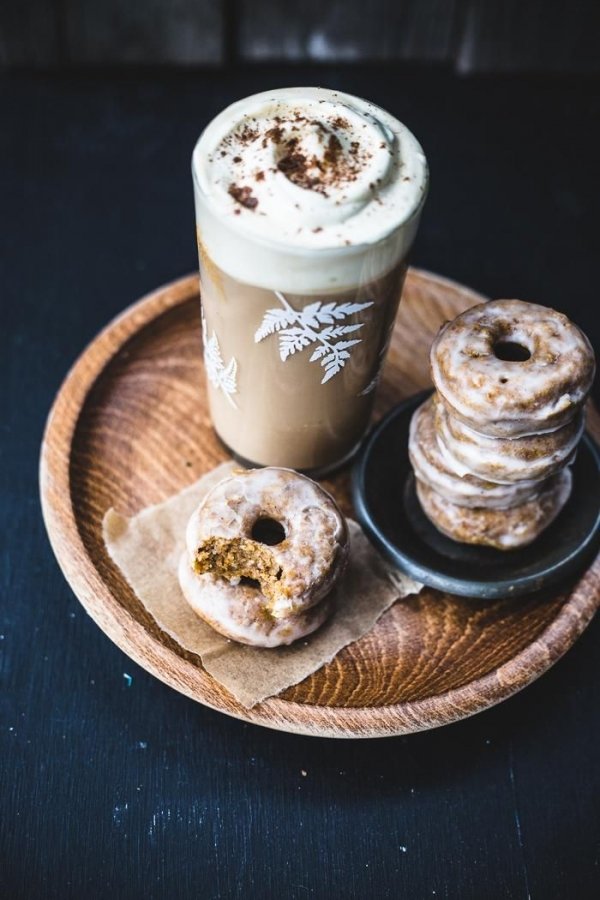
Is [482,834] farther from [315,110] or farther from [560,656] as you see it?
[315,110]

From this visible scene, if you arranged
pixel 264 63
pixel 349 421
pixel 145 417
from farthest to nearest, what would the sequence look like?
pixel 264 63, pixel 145 417, pixel 349 421

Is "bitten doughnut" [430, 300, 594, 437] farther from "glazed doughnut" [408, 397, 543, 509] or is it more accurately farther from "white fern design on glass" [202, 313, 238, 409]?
"white fern design on glass" [202, 313, 238, 409]

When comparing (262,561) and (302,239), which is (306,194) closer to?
(302,239)

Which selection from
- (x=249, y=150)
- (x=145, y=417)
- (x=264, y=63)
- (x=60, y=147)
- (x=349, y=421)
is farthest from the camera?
(x=264, y=63)

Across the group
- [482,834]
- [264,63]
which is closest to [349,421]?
[482,834]

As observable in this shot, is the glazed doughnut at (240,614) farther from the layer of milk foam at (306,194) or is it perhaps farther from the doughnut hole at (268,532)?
the layer of milk foam at (306,194)

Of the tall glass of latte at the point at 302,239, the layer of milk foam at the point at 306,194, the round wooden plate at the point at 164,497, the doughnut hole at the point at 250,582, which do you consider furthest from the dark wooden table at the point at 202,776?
the layer of milk foam at the point at 306,194
